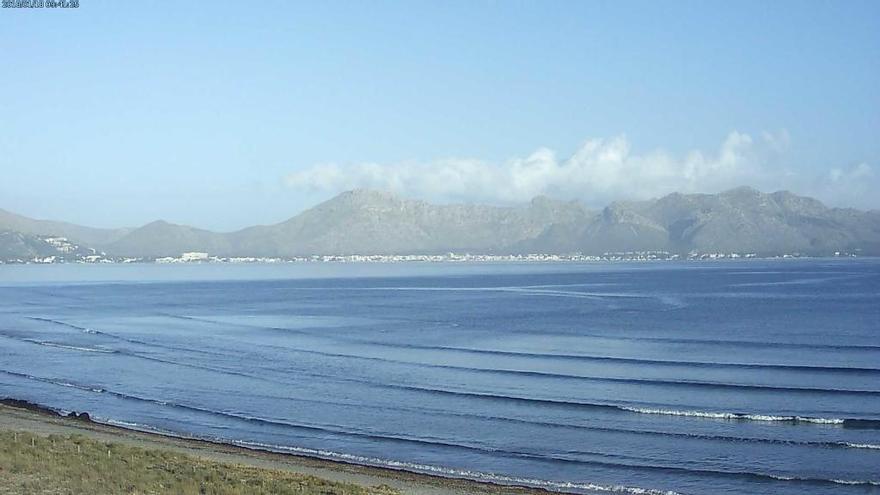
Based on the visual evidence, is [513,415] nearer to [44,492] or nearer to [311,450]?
[311,450]

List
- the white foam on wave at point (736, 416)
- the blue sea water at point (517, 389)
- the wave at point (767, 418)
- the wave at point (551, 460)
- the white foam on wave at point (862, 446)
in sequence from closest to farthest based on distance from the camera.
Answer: the wave at point (551, 460)
the blue sea water at point (517, 389)
the white foam on wave at point (862, 446)
the wave at point (767, 418)
the white foam on wave at point (736, 416)

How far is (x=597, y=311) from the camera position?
90500 mm

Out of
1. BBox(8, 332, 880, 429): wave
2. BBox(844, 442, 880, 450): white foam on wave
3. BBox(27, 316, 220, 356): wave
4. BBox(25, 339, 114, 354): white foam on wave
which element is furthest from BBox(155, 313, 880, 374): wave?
BBox(844, 442, 880, 450): white foam on wave

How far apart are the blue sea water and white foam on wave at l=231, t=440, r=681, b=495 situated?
11 centimetres

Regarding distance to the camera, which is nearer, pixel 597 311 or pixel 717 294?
pixel 597 311

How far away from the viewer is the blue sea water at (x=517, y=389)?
93.9ft

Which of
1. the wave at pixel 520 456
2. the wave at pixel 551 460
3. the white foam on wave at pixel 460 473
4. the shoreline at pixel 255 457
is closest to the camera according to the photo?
the shoreline at pixel 255 457

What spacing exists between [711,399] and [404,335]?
3227 cm

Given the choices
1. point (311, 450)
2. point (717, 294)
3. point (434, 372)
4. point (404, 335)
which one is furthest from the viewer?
point (717, 294)

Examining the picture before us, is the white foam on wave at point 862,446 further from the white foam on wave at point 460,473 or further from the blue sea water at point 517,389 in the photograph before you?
the white foam on wave at point 460,473

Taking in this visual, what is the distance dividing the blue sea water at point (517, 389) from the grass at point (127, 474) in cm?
652

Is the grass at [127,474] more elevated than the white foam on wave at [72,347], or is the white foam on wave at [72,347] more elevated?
the grass at [127,474]

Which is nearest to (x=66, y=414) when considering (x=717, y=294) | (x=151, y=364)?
(x=151, y=364)

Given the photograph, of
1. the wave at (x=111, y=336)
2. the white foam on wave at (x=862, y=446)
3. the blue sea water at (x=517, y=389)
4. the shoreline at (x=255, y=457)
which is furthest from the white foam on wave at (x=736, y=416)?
the wave at (x=111, y=336)
